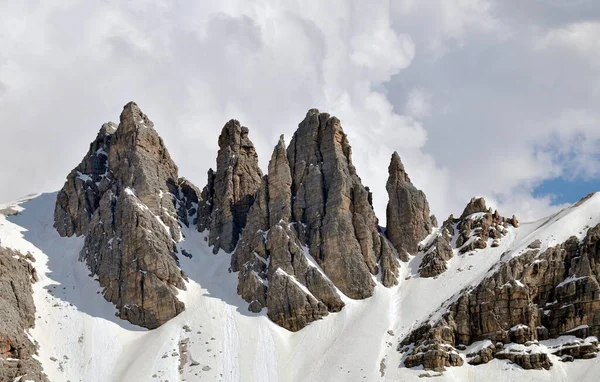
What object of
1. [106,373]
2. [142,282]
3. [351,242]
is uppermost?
[351,242]

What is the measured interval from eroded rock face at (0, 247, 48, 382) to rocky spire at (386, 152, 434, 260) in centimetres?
7105

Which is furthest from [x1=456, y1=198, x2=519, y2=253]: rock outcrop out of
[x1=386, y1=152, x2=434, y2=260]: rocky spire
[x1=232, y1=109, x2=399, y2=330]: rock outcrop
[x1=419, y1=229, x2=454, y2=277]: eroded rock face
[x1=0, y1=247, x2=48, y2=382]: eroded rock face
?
[x1=0, y1=247, x2=48, y2=382]: eroded rock face

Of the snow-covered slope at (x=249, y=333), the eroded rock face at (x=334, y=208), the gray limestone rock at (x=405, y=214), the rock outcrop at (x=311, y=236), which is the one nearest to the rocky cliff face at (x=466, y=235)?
the snow-covered slope at (x=249, y=333)

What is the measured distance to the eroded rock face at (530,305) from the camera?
118 metres

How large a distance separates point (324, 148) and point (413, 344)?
2000 inches

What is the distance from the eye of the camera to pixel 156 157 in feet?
560

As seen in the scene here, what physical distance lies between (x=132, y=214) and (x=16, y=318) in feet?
106

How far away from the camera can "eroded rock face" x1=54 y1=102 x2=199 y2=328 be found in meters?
138

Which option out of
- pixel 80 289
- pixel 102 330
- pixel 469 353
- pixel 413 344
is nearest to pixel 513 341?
pixel 469 353

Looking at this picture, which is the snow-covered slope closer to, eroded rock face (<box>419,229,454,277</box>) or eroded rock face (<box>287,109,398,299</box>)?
eroded rock face (<box>419,229,454,277</box>)

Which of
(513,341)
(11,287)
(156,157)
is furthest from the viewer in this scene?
(156,157)

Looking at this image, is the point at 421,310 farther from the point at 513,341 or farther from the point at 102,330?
the point at 102,330

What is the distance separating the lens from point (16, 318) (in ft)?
405

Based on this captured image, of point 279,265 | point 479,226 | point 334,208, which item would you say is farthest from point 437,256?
point 279,265
